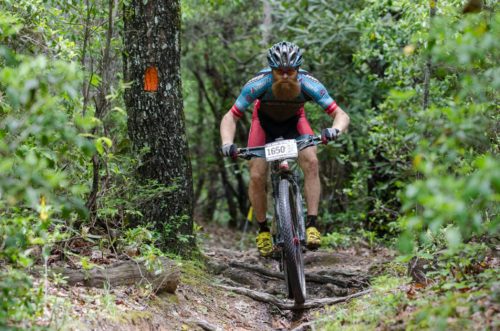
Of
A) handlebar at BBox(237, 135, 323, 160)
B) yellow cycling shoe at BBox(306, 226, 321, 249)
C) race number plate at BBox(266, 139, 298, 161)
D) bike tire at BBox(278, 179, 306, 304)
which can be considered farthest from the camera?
yellow cycling shoe at BBox(306, 226, 321, 249)

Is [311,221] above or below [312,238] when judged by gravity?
above

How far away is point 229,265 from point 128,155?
6.73 feet

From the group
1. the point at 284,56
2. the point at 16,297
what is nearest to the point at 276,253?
the point at 284,56

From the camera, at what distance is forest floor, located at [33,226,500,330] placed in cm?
479

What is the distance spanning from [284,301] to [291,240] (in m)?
1.07

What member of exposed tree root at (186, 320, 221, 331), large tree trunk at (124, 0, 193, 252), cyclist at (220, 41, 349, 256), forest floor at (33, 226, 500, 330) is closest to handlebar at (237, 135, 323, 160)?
cyclist at (220, 41, 349, 256)

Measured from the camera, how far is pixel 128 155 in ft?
23.1

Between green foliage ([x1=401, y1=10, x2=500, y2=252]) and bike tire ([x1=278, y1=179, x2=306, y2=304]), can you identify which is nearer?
green foliage ([x1=401, y1=10, x2=500, y2=252])

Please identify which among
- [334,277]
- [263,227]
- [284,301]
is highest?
[263,227]

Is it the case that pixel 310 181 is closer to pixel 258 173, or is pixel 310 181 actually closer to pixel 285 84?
pixel 258 173

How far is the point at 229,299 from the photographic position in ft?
23.2

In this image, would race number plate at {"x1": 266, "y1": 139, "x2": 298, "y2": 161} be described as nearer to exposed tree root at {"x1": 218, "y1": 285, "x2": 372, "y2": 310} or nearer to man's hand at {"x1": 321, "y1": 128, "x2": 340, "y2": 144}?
man's hand at {"x1": 321, "y1": 128, "x2": 340, "y2": 144}

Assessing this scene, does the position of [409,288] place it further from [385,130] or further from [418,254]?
[385,130]

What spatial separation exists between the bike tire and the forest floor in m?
0.32
